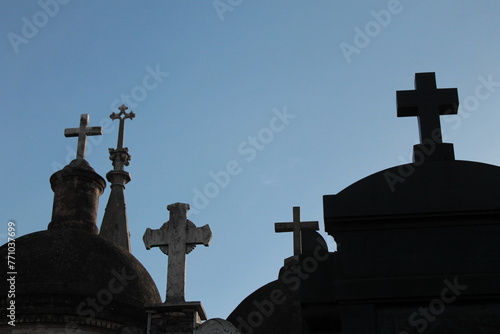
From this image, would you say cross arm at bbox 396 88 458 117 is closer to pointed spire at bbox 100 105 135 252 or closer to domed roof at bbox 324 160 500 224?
domed roof at bbox 324 160 500 224

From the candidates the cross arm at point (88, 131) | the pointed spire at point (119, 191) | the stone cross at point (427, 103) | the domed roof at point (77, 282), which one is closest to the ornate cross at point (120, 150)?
the pointed spire at point (119, 191)

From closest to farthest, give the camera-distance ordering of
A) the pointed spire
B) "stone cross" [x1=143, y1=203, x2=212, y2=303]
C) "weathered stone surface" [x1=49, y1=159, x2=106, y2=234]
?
"stone cross" [x1=143, y1=203, x2=212, y2=303]
"weathered stone surface" [x1=49, y1=159, x2=106, y2=234]
the pointed spire

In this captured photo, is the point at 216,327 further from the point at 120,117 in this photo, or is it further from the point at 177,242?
the point at 120,117

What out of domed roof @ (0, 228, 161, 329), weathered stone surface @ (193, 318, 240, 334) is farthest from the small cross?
weathered stone surface @ (193, 318, 240, 334)

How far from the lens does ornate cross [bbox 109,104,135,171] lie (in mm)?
16297

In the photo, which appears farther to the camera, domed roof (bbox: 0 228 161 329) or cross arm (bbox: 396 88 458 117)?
domed roof (bbox: 0 228 161 329)

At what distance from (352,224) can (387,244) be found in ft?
0.95

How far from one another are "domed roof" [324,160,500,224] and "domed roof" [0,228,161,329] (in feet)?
19.6

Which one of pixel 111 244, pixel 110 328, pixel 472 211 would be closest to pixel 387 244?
pixel 472 211

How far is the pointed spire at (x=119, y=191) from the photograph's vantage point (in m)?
16.3

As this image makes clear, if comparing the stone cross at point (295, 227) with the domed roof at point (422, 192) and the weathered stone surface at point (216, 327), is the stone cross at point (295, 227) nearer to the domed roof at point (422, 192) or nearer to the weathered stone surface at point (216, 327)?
the weathered stone surface at point (216, 327)

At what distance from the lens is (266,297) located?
1245 cm

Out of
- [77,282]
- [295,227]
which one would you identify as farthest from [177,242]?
[295,227]

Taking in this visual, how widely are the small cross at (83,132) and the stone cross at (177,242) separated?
4580 millimetres
